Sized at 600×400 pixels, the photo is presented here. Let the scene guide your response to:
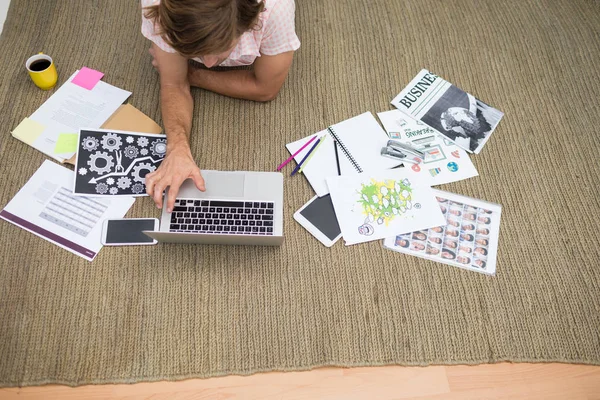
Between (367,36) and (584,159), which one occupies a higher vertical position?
(367,36)

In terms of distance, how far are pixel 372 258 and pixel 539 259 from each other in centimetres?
51

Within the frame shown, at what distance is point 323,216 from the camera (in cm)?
130

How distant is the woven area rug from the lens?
3.78ft

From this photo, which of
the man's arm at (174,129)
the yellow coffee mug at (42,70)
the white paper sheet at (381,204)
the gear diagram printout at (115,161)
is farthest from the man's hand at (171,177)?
the yellow coffee mug at (42,70)

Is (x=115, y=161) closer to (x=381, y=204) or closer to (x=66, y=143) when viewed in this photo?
(x=66, y=143)

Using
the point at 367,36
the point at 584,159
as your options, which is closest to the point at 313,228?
the point at 367,36

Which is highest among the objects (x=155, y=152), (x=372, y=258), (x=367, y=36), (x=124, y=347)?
(x=367, y=36)

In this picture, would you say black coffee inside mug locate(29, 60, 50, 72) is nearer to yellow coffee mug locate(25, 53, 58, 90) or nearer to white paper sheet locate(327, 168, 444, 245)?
yellow coffee mug locate(25, 53, 58, 90)

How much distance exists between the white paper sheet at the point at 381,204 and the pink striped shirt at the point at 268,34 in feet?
1.36

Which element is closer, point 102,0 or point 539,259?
point 539,259

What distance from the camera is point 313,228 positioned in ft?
4.22

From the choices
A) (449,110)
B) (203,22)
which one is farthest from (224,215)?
(449,110)

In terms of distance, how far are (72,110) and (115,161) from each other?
25cm

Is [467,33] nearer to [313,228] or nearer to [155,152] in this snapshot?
[313,228]
